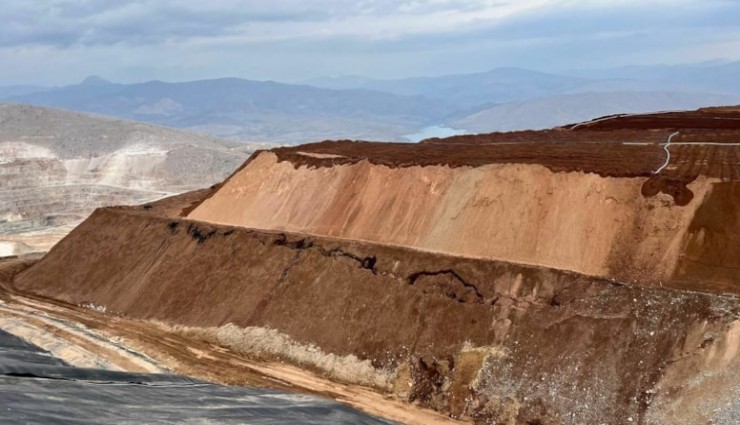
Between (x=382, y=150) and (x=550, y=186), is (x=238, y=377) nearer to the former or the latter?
(x=550, y=186)

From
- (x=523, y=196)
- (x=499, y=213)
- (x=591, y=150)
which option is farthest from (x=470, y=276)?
(x=591, y=150)

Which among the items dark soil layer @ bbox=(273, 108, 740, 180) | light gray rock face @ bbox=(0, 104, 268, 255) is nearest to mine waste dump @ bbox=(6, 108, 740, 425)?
dark soil layer @ bbox=(273, 108, 740, 180)

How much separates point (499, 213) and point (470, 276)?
11.7 ft

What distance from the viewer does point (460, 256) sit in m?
25.3

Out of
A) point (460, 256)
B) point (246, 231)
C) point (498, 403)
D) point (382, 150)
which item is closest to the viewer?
point (498, 403)

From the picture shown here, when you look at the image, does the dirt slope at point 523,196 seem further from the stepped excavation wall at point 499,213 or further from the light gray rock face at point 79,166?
the light gray rock face at point 79,166

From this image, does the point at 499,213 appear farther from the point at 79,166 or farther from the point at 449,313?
the point at 79,166

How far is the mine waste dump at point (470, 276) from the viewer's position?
19.5m

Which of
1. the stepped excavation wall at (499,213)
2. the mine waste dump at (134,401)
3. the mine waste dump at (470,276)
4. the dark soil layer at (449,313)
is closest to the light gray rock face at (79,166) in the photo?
the mine waste dump at (470,276)

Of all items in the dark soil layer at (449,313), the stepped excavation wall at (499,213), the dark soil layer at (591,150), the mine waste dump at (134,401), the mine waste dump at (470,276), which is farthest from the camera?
the dark soil layer at (591,150)

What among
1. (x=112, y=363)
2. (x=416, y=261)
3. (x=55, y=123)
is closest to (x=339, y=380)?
(x=416, y=261)

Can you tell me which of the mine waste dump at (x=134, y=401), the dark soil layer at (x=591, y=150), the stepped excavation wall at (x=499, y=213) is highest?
the dark soil layer at (x=591, y=150)

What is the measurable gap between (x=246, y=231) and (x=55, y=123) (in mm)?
98427

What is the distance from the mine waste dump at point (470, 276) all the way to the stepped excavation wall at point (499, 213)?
Result: 71mm
